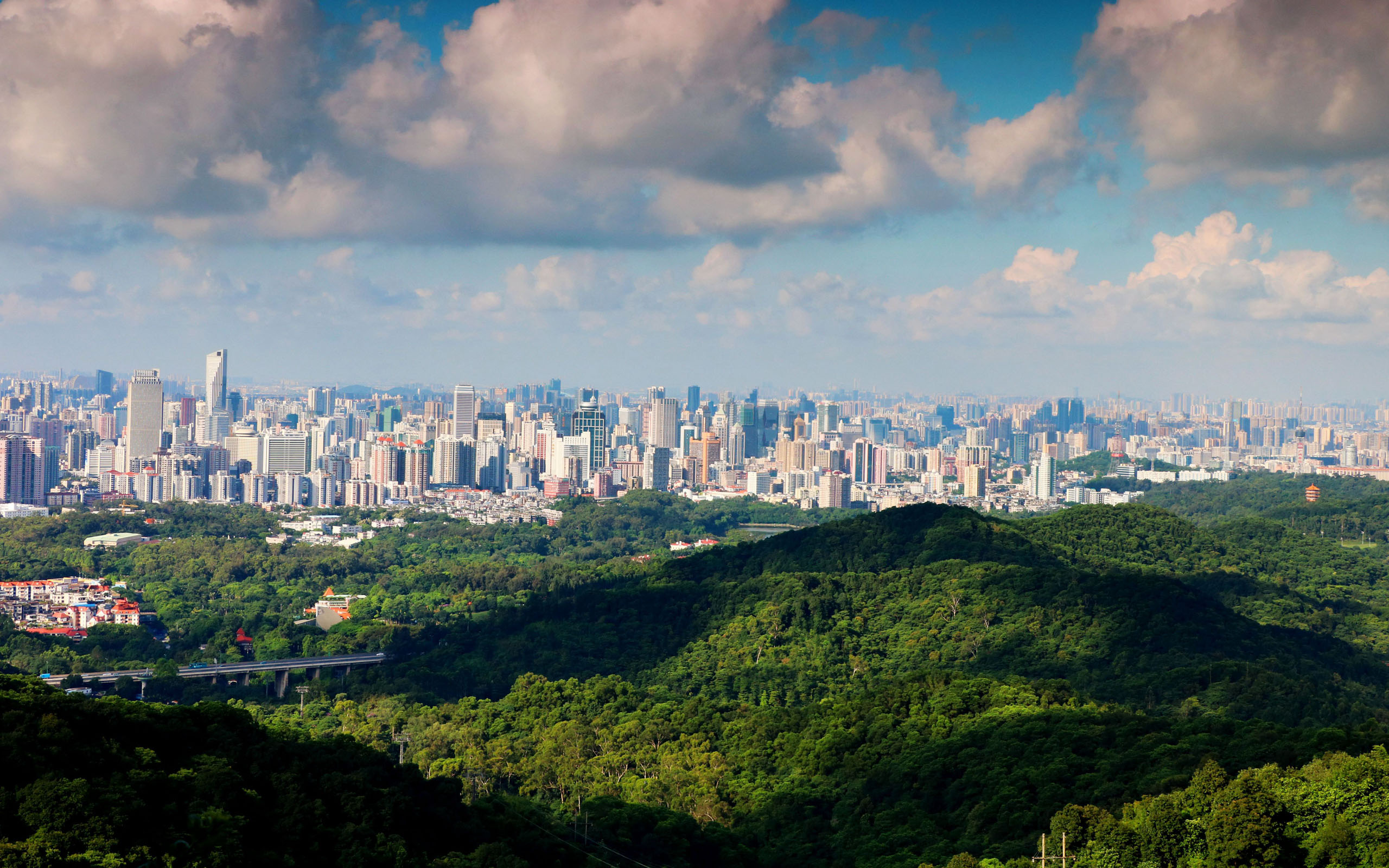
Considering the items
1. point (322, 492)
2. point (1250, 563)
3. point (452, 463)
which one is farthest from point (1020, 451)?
point (1250, 563)

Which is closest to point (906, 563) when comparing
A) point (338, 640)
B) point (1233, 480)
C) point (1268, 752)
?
point (338, 640)

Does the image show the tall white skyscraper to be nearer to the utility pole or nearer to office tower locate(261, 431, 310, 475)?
office tower locate(261, 431, 310, 475)

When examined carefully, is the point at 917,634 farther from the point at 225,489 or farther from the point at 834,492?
the point at 225,489

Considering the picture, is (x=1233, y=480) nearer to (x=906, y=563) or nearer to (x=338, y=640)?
(x=906, y=563)

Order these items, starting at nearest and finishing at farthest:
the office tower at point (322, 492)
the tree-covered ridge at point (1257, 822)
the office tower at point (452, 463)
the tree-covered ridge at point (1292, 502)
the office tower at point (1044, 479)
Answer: the tree-covered ridge at point (1257, 822), the tree-covered ridge at point (1292, 502), the office tower at point (322, 492), the office tower at point (452, 463), the office tower at point (1044, 479)

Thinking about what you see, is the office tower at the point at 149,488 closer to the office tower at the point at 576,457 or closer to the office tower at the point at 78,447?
the office tower at the point at 78,447

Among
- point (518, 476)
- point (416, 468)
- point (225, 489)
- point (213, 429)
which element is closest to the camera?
point (225, 489)

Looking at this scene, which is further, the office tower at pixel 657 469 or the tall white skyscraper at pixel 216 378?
the tall white skyscraper at pixel 216 378

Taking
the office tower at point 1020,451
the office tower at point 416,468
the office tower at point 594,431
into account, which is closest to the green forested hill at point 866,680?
the office tower at point 416,468
